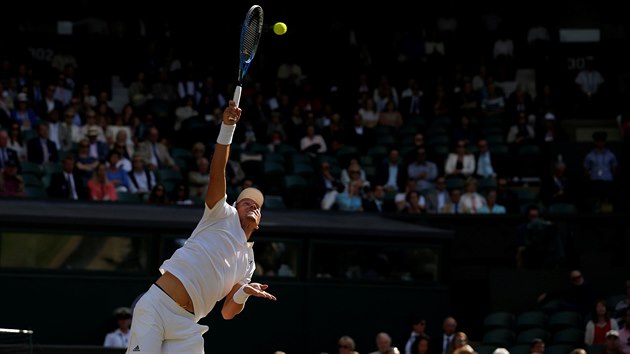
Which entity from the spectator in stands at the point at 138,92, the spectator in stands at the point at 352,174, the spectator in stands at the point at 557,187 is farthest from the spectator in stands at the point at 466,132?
the spectator in stands at the point at 138,92

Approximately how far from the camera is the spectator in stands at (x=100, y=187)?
19.0m

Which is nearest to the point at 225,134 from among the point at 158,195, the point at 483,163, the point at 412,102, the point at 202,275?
the point at 202,275

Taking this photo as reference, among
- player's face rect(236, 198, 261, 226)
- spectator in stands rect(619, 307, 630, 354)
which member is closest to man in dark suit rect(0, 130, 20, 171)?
spectator in stands rect(619, 307, 630, 354)

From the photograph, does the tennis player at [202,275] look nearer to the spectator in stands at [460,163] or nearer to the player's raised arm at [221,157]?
the player's raised arm at [221,157]

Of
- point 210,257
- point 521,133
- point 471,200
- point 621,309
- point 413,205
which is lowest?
point 621,309

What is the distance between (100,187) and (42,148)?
134 cm

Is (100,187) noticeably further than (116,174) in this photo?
No

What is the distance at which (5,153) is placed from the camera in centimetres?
1939

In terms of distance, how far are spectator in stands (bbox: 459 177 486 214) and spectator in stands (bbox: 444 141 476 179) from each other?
1051mm

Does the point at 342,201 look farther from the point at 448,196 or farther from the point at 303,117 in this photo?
the point at 303,117

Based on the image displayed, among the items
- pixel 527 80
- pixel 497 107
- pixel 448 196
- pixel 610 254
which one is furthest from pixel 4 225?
pixel 527 80

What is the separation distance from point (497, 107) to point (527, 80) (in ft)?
7.65

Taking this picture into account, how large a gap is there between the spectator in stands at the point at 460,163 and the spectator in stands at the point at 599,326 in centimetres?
464

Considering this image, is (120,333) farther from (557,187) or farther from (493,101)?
(493,101)
